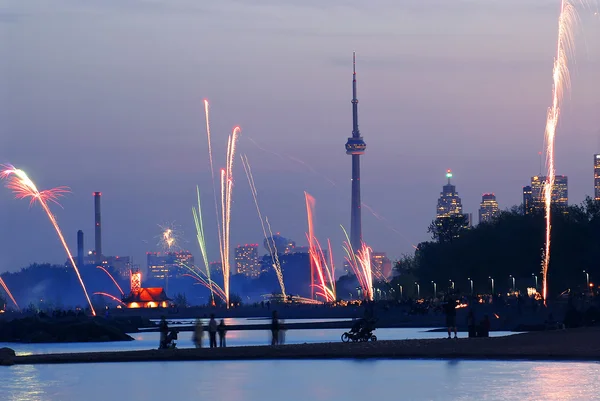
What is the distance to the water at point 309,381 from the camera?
26.9 meters

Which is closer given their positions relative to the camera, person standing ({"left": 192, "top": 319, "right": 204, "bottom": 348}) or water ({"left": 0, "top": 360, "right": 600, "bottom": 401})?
water ({"left": 0, "top": 360, "right": 600, "bottom": 401})

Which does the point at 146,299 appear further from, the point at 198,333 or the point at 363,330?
the point at 363,330

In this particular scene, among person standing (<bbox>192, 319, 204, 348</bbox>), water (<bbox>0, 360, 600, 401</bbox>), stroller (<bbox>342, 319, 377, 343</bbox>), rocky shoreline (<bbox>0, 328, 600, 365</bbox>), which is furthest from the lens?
person standing (<bbox>192, 319, 204, 348</bbox>)

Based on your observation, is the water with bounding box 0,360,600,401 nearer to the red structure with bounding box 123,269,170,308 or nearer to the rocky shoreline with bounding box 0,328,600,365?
the rocky shoreline with bounding box 0,328,600,365

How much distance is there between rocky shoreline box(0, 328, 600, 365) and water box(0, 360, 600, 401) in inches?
75.4

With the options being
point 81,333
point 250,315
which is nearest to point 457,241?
point 250,315

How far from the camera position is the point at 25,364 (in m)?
40.5

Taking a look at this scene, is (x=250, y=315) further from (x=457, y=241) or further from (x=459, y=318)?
(x=459, y=318)

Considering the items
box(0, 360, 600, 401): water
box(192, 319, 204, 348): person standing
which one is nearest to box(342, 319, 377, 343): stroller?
box(192, 319, 204, 348): person standing

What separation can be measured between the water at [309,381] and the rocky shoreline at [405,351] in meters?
1.91

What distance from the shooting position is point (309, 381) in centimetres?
3066

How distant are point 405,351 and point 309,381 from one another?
9.40 meters

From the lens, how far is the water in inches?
1060

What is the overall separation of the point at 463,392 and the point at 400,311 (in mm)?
79479
